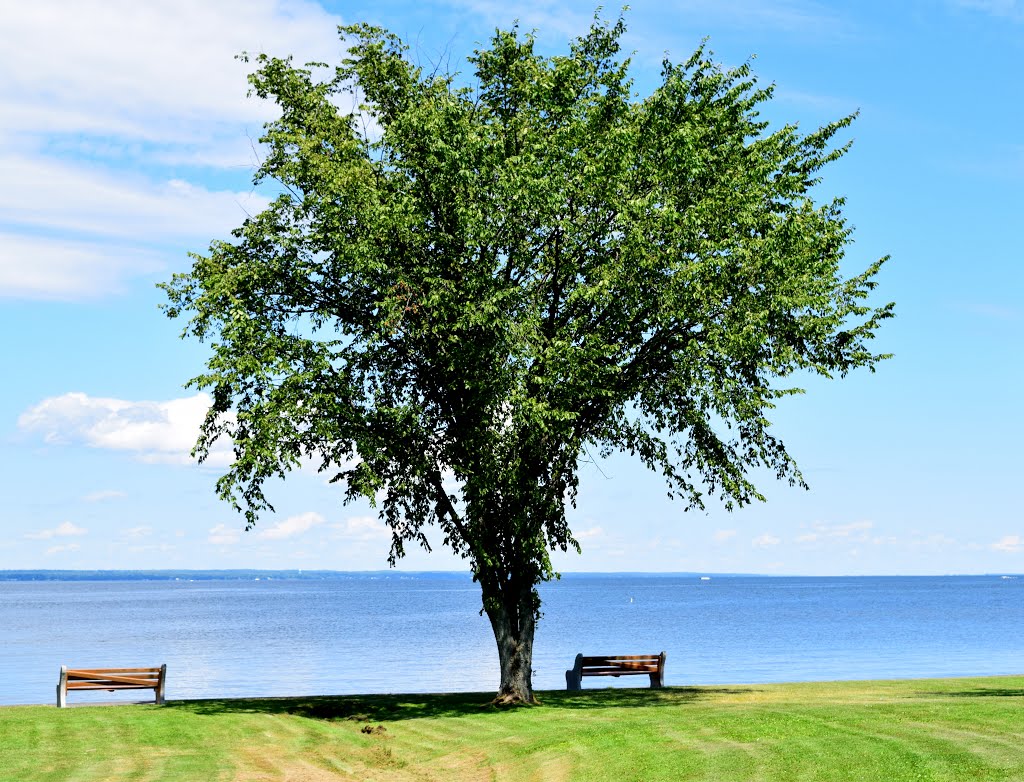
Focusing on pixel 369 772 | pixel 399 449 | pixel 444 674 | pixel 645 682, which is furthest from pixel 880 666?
pixel 369 772

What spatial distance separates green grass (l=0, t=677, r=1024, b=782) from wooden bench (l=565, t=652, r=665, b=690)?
3467 millimetres

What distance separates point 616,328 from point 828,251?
696 cm

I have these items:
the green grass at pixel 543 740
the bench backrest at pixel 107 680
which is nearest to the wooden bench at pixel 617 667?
the green grass at pixel 543 740

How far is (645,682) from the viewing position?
166 feet

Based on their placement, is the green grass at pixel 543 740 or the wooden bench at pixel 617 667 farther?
the wooden bench at pixel 617 667

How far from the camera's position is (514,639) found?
28781 millimetres

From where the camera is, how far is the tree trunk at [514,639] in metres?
28.5

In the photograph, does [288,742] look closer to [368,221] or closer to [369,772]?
[369,772]

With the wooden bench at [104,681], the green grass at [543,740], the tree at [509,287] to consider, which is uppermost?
the tree at [509,287]

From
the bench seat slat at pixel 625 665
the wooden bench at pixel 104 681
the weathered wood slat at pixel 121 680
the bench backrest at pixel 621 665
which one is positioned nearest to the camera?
the wooden bench at pixel 104 681

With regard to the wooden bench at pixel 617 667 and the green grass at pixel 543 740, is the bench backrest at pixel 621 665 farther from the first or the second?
the green grass at pixel 543 740

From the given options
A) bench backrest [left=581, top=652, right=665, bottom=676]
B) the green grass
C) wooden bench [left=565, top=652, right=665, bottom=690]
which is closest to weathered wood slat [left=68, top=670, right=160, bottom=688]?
the green grass

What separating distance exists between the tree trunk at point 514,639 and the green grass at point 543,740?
923mm

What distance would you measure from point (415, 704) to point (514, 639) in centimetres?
336
